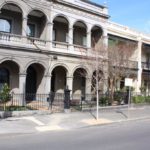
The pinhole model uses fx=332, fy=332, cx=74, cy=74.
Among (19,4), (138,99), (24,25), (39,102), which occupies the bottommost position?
(39,102)

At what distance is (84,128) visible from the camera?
16.9 metres

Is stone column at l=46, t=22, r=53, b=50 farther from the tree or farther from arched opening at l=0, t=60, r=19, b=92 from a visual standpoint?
the tree

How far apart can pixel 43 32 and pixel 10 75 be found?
4337mm

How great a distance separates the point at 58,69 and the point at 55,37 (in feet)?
9.12

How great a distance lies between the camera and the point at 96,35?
103ft

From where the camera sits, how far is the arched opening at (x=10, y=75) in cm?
2517

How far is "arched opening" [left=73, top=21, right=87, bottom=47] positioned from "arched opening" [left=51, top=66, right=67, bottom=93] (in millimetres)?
3150

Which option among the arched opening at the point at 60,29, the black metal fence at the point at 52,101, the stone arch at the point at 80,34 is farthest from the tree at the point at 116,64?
the arched opening at the point at 60,29

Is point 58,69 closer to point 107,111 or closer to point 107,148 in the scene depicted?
point 107,111

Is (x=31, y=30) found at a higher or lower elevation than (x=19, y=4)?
lower

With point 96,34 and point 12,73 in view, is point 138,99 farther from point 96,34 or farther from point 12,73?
point 12,73

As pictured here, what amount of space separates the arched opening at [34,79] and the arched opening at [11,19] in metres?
3.01

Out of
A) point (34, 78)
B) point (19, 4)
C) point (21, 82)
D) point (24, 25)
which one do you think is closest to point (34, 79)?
point (34, 78)

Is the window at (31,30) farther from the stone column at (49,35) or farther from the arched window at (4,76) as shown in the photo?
the arched window at (4,76)
